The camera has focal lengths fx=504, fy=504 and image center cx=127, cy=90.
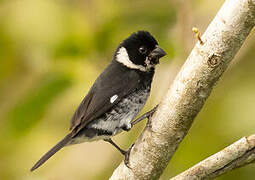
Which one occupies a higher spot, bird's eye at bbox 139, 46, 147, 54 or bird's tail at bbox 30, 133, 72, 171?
bird's tail at bbox 30, 133, 72, 171

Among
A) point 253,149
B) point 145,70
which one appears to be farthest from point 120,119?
point 253,149

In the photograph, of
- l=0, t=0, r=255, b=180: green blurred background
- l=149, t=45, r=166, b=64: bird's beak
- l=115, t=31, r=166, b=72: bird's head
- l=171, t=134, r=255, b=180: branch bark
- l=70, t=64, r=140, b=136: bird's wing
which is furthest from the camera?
l=115, t=31, r=166, b=72: bird's head

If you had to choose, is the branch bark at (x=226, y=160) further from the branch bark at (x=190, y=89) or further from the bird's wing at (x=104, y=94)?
the bird's wing at (x=104, y=94)

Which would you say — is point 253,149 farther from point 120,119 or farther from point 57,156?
point 57,156

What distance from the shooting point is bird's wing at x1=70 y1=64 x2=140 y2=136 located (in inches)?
132

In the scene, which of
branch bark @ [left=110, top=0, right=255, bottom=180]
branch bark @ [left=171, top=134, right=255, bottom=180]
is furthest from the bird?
branch bark @ [left=171, top=134, right=255, bottom=180]

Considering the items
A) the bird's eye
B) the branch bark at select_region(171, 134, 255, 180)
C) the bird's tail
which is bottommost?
the branch bark at select_region(171, 134, 255, 180)

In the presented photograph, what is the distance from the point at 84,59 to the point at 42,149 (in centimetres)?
66

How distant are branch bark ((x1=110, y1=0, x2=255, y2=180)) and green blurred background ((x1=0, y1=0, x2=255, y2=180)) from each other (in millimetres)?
218

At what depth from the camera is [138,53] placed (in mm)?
3736

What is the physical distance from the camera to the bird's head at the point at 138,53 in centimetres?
366

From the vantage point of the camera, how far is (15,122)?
3027mm

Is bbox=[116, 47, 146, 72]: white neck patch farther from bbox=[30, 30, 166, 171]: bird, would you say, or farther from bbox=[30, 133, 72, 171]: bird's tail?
bbox=[30, 133, 72, 171]: bird's tail

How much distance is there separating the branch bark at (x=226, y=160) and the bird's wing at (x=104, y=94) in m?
1.11
